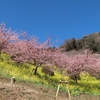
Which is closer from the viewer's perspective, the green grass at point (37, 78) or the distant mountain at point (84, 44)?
the green grass at point (37, 78)

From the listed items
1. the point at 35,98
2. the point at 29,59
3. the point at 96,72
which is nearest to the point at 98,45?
the point at 96,72

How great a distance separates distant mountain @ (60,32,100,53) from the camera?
2694 inches

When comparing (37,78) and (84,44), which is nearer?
(37,78)

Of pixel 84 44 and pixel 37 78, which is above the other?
pixel 84 44

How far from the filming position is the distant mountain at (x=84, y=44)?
68.4 meters

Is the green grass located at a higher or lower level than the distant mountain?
lower

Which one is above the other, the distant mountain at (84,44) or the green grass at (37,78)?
the distant mountain at (84,44)

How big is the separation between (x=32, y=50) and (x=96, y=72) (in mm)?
9206

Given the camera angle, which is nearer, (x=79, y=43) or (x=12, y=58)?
(x=12, y=58)

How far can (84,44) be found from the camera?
7100cm

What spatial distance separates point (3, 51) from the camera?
3247cm

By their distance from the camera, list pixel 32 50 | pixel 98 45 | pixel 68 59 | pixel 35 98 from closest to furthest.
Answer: pixel 35 98 → pixel 32 50 → pixel 68 59 → pixel 98 45

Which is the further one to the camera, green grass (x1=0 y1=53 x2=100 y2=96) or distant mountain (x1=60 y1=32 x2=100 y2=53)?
distant mountain (x1=60 y1=32 x2=100 y2=53)

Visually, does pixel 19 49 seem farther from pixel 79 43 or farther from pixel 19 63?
pixel 79 43
